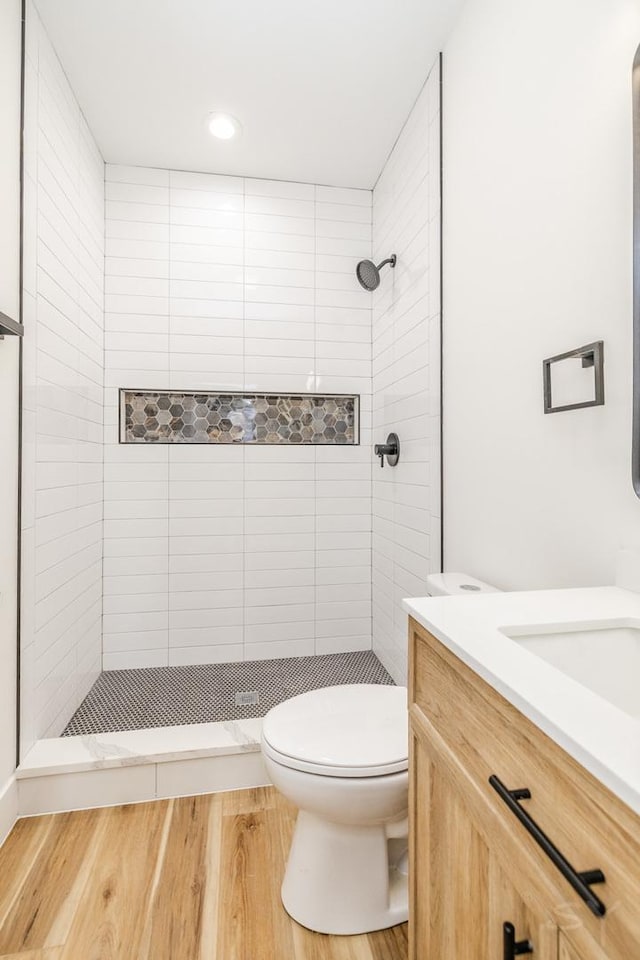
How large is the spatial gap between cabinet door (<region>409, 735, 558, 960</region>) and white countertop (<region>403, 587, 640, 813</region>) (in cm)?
22

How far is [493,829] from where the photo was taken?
2.13 feet

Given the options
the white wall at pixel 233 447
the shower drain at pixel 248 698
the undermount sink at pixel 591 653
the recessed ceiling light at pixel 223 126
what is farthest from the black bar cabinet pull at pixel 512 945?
the recessed ceiling light at pixel 223 126

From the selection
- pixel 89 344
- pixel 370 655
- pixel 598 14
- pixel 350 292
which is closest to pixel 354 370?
pixel 350 292

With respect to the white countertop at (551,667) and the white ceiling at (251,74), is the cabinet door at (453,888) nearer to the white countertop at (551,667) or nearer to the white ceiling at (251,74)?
the white countertop at (551,667)

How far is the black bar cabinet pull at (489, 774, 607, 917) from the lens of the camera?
46 centimetres

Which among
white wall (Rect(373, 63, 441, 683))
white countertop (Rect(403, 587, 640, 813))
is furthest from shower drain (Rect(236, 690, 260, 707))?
white countertop (Rect(403, 587, 640, 813))

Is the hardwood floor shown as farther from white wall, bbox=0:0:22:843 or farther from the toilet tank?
the toilet tank

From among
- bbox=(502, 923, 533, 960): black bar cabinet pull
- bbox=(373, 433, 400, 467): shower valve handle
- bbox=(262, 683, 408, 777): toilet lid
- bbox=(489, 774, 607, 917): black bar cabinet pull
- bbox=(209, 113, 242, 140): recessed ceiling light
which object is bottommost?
bbox=(262, 683, 408, 777): toilet lid

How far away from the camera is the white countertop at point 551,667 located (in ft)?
1.53

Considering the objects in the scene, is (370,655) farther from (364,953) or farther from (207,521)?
(364,953)

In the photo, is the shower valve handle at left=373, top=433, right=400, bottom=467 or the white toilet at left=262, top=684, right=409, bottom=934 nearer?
the white toilet at left=262, top=684, right=409, bottom=934

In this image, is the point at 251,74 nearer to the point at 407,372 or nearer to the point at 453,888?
the point at 407,372

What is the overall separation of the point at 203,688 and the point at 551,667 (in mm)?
1968

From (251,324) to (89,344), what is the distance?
2.61 ft
